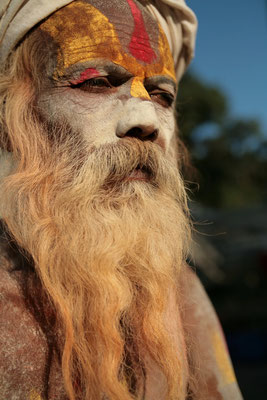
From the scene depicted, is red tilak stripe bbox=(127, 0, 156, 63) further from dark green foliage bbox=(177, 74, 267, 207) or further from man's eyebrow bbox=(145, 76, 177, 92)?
dark green foliage bbox=(177, 74, 267, 207)

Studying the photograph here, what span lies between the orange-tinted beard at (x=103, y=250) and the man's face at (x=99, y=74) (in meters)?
0.07

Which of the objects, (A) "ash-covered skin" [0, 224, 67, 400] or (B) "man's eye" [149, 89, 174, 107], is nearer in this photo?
(A) "ash-covered skin" [0, 224, 67, 400]

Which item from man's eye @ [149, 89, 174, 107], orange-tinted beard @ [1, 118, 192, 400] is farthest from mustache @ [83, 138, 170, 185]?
man's eye @ [149, 89, 174, 107]

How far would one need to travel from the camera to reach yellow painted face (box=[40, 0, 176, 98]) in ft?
5.24

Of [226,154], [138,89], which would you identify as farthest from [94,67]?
[226,154]

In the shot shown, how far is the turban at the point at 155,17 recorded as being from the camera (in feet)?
5.32

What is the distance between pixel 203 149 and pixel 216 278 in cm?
953

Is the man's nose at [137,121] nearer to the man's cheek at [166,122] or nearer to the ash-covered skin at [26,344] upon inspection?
the man's cheek at [166,122]

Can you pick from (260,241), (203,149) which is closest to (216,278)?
(260,241)

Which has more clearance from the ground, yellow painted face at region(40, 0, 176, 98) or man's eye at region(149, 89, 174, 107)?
yellow painted face at region(40, 0, 176, 98)

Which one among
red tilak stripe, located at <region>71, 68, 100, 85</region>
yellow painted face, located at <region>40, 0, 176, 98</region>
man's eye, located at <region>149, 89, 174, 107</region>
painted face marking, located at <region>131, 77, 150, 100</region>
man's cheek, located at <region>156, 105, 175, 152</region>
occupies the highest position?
yellow painted face, located at <region>40, 0, 176, 98</region>

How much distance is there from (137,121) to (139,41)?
0.35 metres

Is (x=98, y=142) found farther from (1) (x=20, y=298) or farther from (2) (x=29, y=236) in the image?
(1) (x=20, y=298)

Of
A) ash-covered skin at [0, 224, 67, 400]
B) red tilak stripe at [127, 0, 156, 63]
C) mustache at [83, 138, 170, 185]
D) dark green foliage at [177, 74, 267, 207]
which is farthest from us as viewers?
dark green foliage at [177, 74, 267, 207]
